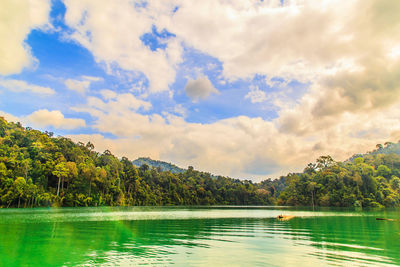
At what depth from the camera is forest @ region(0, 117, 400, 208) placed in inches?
2475

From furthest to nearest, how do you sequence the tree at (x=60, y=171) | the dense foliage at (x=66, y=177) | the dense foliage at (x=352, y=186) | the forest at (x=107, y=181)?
the dense foliage at (x=352, y=186) < the tree at (x=60, y=171) < the forest at (x=107, y=181) < the dense foliage at (x=66, y=177)

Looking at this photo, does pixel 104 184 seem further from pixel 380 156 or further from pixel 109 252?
pixel 380 156

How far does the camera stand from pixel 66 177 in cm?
7306

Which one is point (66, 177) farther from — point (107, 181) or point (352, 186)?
point (352, 186)

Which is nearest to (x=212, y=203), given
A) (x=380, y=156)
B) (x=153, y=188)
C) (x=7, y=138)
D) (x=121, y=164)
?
(x=153, y=188)

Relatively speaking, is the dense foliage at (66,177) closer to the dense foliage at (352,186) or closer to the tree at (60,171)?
the tree at (60,171)

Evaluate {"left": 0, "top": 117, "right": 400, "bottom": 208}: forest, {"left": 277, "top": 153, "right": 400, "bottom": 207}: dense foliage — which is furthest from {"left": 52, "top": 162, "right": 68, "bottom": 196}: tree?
{"left": 277, "top": 153, "right": 400, "bottom": 207}: dense foliage

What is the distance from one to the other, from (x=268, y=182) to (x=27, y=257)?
195762 millimetres

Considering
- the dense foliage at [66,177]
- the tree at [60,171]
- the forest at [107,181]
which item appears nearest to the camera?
the dense foliage at [66,177]

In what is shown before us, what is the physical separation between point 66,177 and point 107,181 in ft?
50.8

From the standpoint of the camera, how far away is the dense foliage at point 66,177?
6066cm

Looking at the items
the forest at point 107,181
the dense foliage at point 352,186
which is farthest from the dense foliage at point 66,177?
the dense foliage at point 352,186

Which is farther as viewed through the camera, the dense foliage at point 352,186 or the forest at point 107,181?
the dense foliage at point 352,186

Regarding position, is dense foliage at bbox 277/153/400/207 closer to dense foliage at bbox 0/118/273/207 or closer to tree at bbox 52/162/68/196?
dense foliage at bbox 0/118/273/207
